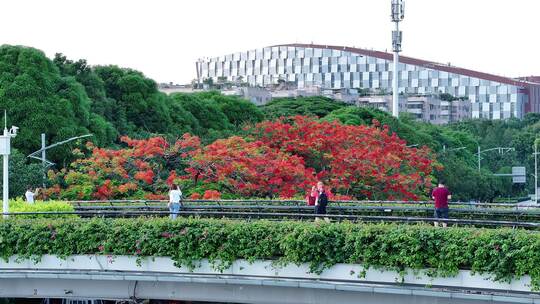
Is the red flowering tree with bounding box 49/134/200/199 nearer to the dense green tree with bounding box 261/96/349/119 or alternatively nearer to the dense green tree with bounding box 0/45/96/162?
the dense green tree with bounding box 0/45/96/162

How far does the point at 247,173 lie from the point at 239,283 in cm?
2371

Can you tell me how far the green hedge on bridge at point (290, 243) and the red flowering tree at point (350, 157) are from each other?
28.7m

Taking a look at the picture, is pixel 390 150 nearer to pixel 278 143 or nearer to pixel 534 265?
pixel 278 143

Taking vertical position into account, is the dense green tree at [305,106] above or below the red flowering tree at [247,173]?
above

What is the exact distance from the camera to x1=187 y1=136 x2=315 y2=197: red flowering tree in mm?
48469

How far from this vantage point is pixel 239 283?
2488cm

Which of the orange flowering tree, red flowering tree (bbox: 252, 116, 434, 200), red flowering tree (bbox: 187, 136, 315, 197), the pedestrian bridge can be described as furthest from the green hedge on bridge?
red flowering tree (bbox: 252, 116, 434, 200)

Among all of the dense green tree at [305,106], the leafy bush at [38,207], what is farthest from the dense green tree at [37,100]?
the dense green tree at [305,106]

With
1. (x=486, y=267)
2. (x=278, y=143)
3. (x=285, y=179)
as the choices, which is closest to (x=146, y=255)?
(x=486, y=267)

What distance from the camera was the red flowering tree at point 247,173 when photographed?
48469mm

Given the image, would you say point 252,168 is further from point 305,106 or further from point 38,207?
point 305,106

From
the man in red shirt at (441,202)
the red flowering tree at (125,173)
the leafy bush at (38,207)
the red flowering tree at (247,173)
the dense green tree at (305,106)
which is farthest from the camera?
the dense green tree at (305,106)

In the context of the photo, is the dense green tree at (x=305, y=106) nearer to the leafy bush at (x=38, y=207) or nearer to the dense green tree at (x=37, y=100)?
the dense green tree at (x=37, y=100)

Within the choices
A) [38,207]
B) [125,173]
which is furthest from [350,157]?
[38,207]
